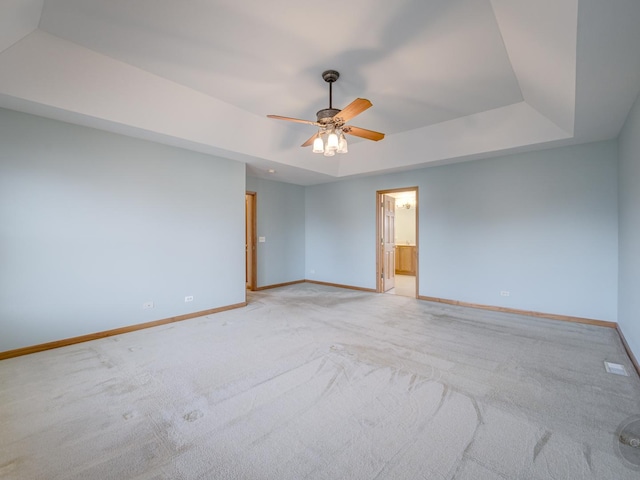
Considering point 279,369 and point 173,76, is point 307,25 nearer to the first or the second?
point 173,76

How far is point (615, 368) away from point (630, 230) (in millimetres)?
1445

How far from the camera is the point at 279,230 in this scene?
699cm

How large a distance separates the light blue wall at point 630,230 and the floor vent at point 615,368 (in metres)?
0.17

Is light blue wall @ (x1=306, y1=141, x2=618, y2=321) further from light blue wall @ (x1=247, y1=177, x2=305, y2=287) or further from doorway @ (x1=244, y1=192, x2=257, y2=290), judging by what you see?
doorway @ (x1=244, y1=192, x2=257, y2=290)

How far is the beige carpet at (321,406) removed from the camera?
1651 millimetres

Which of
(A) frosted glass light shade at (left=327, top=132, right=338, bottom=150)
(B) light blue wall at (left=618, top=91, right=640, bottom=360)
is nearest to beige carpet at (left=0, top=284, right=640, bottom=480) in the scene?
(B) light blue wall at (left=618, top=91, right=640, bottom=360)

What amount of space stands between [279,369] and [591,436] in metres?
2.30

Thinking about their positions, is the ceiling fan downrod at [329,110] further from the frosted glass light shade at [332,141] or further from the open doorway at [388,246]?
the open doorway at [388,246]

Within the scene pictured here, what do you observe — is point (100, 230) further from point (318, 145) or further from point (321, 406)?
point (321, 406)

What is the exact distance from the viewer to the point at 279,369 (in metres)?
2.78

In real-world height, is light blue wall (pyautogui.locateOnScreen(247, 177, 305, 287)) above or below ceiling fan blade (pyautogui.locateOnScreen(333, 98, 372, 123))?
below

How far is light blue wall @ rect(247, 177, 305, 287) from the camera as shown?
6594 mm

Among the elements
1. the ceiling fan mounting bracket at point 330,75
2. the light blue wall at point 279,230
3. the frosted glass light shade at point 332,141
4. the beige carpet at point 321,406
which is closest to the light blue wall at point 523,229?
the beige carpet at point 321,406

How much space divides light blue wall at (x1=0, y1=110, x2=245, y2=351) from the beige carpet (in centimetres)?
46
